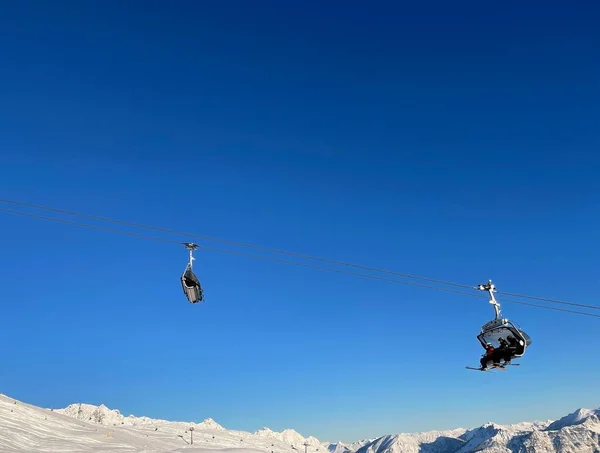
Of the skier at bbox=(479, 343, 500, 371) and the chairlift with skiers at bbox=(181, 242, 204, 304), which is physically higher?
the chairlift with skiers at bbox=(181, 242, 204, 304)

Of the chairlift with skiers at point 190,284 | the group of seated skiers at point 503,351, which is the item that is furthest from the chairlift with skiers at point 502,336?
the chairlift with skiers at point 190,284

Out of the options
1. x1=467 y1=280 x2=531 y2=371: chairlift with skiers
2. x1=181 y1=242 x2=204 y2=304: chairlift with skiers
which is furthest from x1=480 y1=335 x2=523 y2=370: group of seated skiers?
x1=181 y1=242 x2=204 y2=304: chairlift with skiers

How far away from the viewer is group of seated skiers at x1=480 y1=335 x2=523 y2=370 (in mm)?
24250

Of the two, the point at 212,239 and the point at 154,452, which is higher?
the point at 212,239

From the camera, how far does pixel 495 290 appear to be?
23.8 m

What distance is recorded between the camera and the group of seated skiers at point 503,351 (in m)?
24.2

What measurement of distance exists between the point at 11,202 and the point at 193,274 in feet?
28.8

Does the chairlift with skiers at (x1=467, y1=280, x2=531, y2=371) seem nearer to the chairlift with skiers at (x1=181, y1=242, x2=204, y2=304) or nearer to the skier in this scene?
the skier

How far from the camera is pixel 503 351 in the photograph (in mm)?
24656

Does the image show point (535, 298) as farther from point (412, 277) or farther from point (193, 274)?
point (193, 274)

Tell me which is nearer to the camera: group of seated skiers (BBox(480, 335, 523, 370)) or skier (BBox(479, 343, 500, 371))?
→ group of seated skiers (BBox(480, 335, 523, 370))

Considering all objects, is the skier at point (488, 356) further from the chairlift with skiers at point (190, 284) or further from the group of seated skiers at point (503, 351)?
the chairlift with skiers at point (190, 284)

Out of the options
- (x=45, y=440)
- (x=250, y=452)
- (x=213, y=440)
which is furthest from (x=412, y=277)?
(x=213, y=440)

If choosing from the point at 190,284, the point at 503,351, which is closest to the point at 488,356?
the point at 503,351
